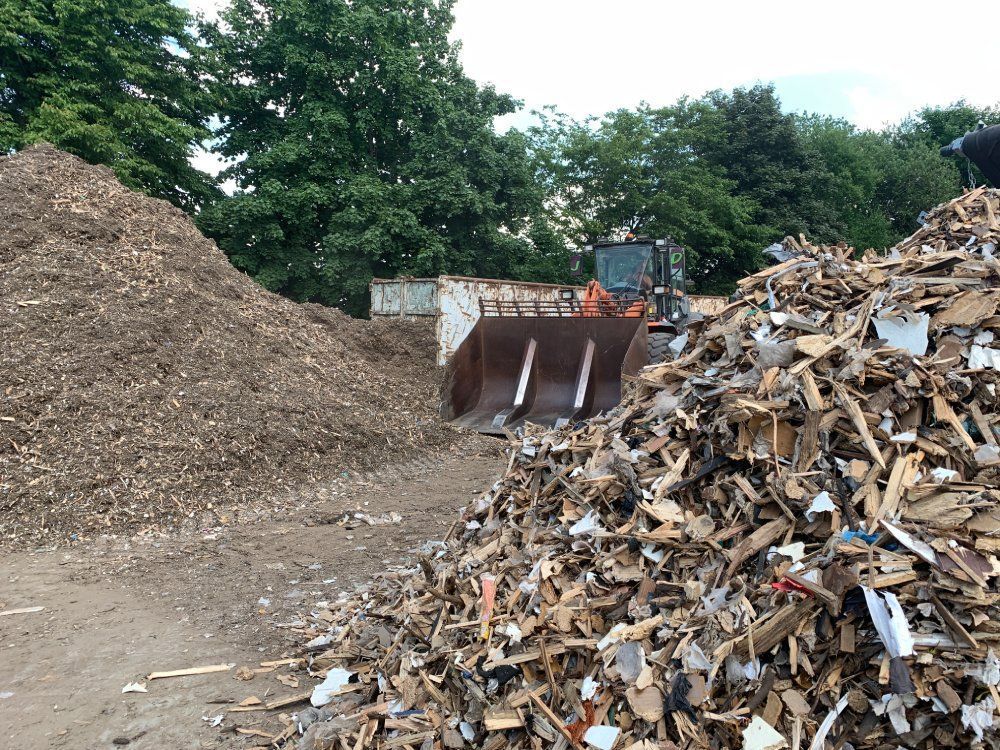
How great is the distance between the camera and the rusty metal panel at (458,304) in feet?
41.7

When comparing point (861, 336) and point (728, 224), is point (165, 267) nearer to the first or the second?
point (861, 336)

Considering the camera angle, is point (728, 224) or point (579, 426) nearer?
point (579, 426)

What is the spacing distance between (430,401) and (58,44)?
14.7 m

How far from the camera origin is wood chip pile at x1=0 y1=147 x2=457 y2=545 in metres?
6.57

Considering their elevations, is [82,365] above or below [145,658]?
above

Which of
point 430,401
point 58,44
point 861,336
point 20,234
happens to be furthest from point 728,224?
point 861,336

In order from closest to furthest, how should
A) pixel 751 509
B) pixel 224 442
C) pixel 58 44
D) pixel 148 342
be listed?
1. pixel 751 509
2. pixel 224 442
3. pixel 148 342
4. pixel 58 44

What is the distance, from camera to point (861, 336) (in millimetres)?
3352

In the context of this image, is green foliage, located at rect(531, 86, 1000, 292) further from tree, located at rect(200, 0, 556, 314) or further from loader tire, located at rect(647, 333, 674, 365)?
loader tire, located at rect(647, 333, 674, 365)

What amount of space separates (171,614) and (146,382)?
3.70 m

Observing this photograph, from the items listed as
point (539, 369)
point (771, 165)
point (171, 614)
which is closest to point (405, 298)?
point (539, 369)

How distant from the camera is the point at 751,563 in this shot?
286 centimetres

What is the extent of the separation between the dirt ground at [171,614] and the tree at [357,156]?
13.2m

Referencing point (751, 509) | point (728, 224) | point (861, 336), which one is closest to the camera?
point (751, 509)
